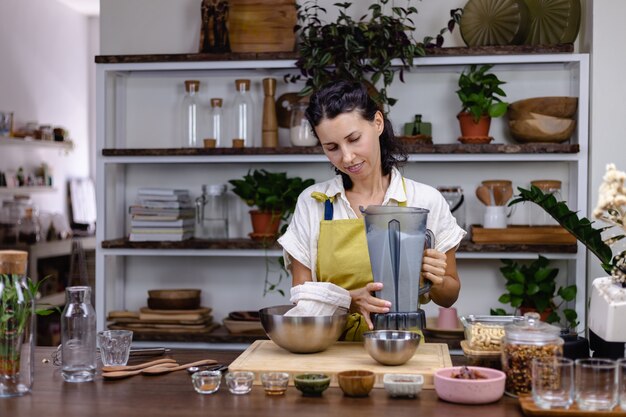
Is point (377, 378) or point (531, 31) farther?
point (531, 31)

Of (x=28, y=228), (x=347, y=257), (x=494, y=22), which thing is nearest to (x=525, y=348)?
(x=347, y=257)

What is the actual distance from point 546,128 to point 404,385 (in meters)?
2.41

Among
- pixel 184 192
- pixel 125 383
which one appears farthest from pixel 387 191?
pixel 184 192

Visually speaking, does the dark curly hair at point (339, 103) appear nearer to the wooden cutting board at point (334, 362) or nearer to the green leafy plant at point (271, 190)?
the wooden cutting board at point (334, 362)

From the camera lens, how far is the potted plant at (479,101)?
3980 mm

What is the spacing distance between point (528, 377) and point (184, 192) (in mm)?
2755

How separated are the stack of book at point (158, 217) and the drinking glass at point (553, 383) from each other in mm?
2727

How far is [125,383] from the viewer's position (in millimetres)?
2047

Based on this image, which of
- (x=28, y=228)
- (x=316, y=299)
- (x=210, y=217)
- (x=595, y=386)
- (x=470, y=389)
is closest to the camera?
(x=595, y=386)

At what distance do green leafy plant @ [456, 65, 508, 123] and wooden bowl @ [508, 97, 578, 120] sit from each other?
10 centimetres

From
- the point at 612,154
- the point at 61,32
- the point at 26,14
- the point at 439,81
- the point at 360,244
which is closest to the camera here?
the point at 360,244

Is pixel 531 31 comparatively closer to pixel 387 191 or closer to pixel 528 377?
pixel 387 191

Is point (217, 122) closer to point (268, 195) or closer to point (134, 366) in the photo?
point (268, 195)

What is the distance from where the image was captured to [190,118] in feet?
14.1
